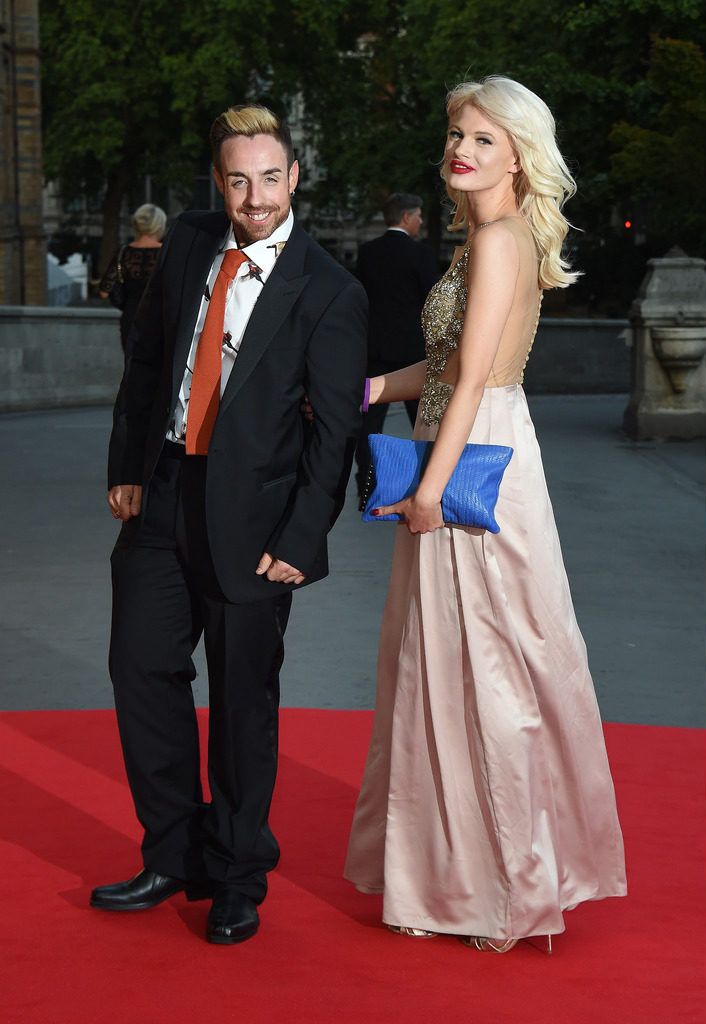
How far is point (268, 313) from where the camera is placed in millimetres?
3928

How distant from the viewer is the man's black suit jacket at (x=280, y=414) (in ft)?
12.8

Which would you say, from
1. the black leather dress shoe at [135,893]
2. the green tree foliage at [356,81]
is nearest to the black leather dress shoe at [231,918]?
the black leather dress shoe at [135,893]

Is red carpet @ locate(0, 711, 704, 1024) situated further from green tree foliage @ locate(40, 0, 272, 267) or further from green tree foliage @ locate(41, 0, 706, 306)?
green tree foliage @ locate(40, 0, 272, 267)

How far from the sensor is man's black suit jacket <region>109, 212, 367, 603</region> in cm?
391

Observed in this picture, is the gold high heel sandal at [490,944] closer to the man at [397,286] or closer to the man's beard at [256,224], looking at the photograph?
the man's beard at [256,224]

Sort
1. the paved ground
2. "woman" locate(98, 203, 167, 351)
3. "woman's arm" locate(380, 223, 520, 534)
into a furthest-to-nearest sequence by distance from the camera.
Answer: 1. "woman" locate(98, 203, 167, 351)
2. the paved ground
3. "woman's arm" locate(380, 223, 520, 534)

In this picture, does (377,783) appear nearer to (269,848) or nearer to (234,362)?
(269,848)

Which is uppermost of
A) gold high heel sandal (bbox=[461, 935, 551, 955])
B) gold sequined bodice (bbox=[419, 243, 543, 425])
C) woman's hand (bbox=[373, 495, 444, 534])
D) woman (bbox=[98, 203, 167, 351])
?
gold sequined bodice (bbox=[419, 243, 543, 425])

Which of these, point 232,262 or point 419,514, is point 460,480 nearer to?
point 419,514

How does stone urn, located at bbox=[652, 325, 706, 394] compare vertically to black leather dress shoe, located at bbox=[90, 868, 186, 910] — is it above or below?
below

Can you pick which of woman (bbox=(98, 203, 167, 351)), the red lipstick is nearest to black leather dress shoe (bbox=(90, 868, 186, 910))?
the red lipstick

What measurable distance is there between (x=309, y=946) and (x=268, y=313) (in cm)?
146

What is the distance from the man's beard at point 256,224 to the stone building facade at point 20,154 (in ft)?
101

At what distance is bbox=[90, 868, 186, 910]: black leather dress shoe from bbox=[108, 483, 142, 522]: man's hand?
875mm
